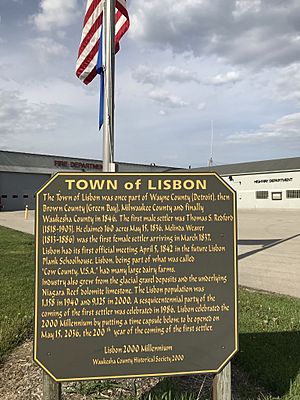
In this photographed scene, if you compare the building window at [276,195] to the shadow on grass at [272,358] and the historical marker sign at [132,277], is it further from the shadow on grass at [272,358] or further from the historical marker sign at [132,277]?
the historical marker sign at [132,277]

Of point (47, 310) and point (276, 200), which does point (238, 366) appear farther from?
point (276, 200)

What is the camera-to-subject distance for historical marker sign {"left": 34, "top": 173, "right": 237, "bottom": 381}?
234 centimetres

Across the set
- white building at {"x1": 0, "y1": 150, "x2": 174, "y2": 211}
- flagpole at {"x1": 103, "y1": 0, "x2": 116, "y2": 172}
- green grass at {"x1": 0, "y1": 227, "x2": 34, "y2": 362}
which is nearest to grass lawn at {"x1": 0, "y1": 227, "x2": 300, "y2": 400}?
green grass at {"x1": 0, "y1": 227, "x2": 34, "y2": 362}

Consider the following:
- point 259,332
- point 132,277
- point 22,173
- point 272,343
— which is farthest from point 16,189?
point 132,277

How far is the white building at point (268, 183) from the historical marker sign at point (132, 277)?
38.6m

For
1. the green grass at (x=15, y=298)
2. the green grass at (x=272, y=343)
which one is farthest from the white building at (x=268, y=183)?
the green grass at (x=272, y=343)

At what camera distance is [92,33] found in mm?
6043

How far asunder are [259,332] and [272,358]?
662 mm

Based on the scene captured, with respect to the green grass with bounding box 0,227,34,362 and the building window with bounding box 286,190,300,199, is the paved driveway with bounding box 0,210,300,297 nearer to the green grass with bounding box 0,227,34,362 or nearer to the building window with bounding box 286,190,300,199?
the green grass with bounding box 0,227,34,362

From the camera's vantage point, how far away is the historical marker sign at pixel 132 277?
2.34 m

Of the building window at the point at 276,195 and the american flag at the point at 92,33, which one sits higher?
the american flag at the point at 92,33

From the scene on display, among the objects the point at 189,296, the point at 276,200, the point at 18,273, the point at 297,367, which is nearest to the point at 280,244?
the point at 18,273

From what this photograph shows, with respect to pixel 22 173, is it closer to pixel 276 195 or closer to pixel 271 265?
pixel 276 195

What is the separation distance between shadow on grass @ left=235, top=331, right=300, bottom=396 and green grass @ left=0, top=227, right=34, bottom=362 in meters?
2.38
